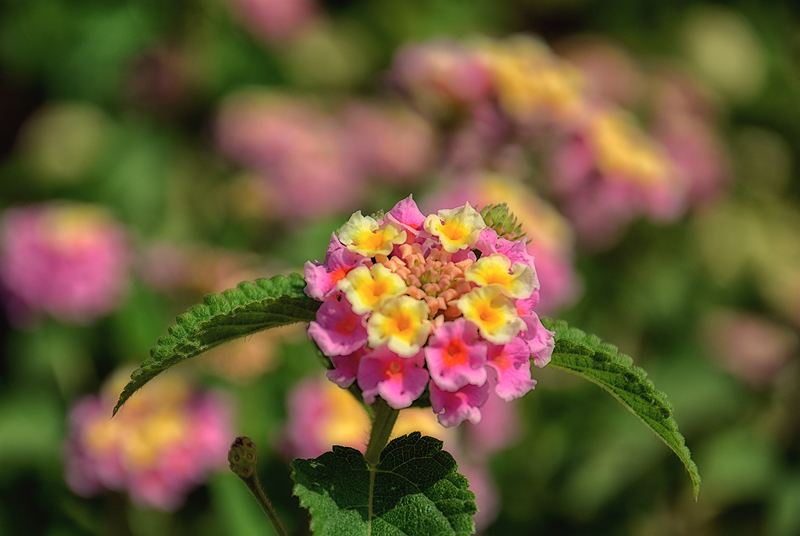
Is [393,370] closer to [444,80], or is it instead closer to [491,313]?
[491,313]

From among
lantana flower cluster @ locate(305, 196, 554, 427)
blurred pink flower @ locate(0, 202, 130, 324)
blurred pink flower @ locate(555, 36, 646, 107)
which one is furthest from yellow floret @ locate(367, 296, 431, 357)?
blurred pink flower @ locate(555, 36, 646, 107)

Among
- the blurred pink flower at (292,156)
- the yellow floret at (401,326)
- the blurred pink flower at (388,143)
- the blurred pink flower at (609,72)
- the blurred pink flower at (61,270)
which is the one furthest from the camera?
the blurred pink flower at (609,72)

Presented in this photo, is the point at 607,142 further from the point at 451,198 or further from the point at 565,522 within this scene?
the point at 565,522

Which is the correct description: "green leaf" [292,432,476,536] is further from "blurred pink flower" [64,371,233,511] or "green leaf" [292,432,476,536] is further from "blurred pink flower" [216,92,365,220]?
"blurred pink flower" [216,92,365,220]

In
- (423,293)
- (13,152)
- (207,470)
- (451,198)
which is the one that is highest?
(423,293)

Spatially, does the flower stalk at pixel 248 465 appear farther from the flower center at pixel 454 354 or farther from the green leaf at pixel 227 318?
the flower center at pixel 454 354

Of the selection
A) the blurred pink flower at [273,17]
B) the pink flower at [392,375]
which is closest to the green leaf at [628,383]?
the pink flower at [392,375]

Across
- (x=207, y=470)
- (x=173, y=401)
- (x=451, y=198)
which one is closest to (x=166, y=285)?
(x=173, y=401)

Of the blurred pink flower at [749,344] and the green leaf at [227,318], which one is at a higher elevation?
the green leaf at [227,318]
